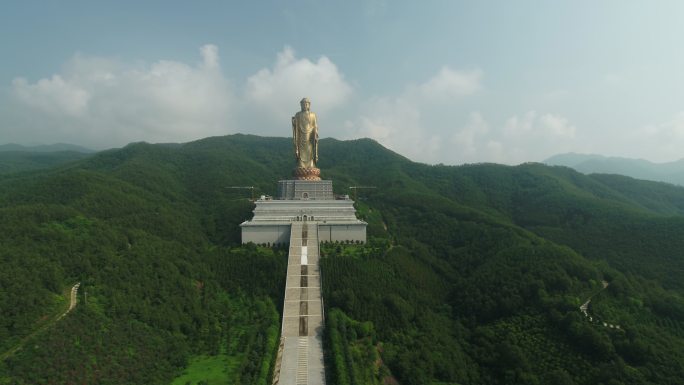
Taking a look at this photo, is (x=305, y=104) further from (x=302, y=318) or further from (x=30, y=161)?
(x=30, y=161)

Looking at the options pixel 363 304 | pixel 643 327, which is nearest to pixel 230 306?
pixel 363 304

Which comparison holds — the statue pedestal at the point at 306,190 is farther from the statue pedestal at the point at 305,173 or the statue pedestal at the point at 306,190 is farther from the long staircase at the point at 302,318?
the long staircase at the point at 302,318

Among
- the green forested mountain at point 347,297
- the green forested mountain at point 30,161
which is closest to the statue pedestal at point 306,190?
the green forested mountain at point 347,297

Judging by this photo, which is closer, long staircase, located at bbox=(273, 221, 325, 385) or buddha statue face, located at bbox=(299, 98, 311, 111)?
long staircase, located at bbox=(273, 221, 325, 385)

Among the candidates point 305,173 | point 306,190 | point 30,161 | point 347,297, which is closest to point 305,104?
A: point 305,173

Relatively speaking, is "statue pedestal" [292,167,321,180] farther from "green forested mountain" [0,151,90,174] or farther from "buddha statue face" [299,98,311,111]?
"green forested mountain" [0,151,90,174]

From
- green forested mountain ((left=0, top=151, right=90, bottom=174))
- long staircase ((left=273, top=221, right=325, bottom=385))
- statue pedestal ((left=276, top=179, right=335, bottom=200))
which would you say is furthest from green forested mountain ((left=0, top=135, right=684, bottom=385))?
green forested mountain ((left=0, top=151, right=90, bottom=174))
